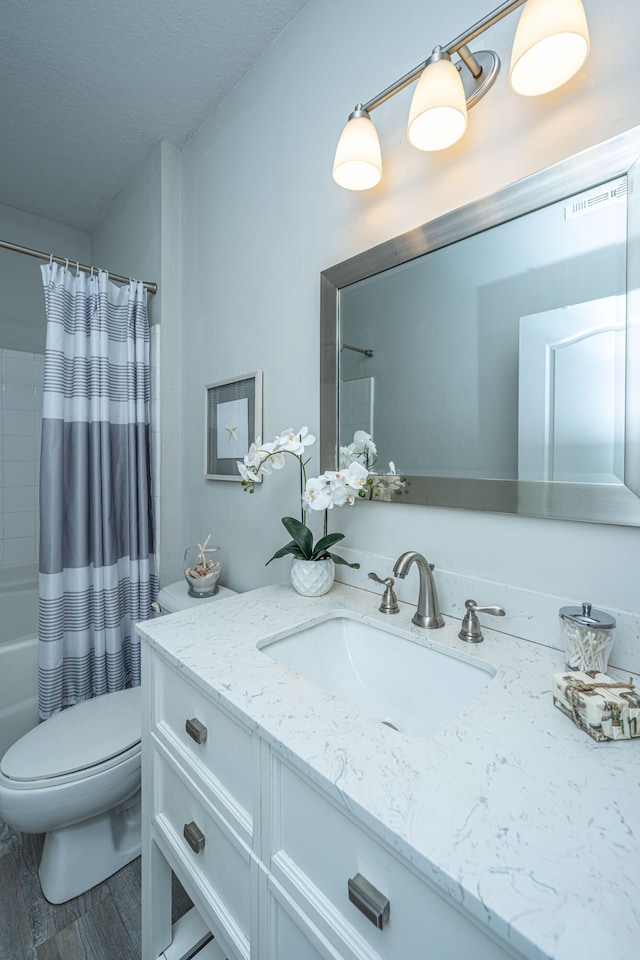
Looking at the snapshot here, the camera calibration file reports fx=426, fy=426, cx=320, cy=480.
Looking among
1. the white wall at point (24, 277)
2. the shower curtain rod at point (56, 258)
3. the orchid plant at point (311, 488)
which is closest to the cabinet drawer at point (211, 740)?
the orchid plant at point (311, 488)

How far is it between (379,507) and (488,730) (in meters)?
0.60

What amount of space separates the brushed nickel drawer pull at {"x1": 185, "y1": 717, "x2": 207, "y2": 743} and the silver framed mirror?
2.06 ft

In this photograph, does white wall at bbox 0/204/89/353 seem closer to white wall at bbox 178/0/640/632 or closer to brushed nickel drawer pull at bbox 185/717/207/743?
white wall at bbox 178/0/640/632

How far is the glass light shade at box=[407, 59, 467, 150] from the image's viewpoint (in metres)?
0.80

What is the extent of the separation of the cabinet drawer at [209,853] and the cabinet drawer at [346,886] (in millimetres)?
121

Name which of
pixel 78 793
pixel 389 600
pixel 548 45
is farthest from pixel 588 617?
pixel 78 793

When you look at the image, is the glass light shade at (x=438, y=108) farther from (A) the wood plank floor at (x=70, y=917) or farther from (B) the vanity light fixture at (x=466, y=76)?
(A) the wood plank floor at (x=70, y=917)

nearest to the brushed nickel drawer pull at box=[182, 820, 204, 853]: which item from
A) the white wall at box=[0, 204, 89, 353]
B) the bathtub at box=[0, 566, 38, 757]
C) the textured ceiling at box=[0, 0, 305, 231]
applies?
the bathtub at box=[0, 566, 38, 757]

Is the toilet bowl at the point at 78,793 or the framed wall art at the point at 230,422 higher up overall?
the framed wall art at the point at 230,422

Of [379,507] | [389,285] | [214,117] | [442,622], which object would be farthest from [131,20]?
[442,622]

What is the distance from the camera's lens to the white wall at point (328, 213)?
2.50ft

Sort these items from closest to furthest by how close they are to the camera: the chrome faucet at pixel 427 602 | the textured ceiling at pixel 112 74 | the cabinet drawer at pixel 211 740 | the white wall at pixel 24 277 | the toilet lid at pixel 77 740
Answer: the cabinet drawer at pixel 211 740, the chrome faucet at pixel 427 602, the toilet lid at pixel 77 740, the textured ceiling at pixel 112 74, the white wall at pixel 24 277

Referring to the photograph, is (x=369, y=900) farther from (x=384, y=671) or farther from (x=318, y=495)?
(x=318, y=495)

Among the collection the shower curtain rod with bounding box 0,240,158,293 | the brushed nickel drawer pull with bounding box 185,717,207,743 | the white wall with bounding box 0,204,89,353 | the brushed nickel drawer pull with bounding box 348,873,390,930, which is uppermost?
the white wall with bounding box 0,204,89,353
